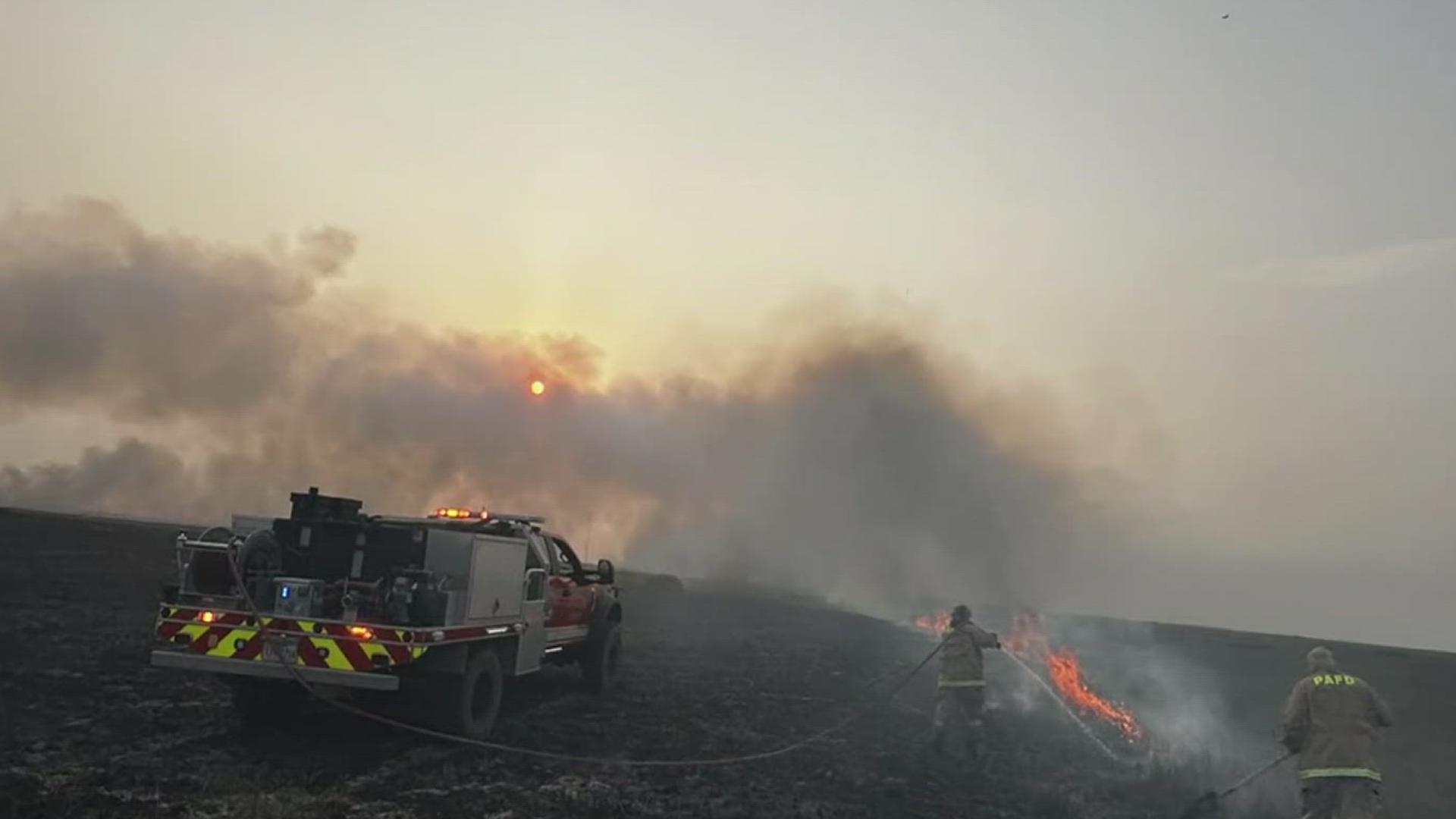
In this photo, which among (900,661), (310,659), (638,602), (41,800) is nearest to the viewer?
(41,800)

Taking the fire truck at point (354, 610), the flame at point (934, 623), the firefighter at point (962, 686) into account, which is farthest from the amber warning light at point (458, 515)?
the flame at point (934, 623)

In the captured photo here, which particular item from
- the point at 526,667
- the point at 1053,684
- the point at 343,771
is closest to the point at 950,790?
the point at 526,667

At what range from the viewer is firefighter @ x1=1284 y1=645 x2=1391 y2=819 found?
807 cm

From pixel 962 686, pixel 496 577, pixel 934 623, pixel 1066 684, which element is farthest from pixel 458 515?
pixel 934 623

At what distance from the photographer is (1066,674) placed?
19.0m

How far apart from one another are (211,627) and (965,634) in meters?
8.66

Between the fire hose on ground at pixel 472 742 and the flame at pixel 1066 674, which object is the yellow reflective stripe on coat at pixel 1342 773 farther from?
the flame at pixel 1066 674

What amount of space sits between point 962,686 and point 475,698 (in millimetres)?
5864

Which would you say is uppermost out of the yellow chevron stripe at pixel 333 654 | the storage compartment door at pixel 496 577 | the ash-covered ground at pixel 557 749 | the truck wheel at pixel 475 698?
the storage compartment door at pixel 496 577

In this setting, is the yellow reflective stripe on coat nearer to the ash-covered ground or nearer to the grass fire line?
the ash-covered ground

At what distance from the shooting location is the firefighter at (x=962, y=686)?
488 inches

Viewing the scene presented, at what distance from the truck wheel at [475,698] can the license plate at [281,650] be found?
1.47 metres

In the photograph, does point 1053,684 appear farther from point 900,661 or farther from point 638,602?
point 638,602

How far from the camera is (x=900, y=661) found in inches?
958
